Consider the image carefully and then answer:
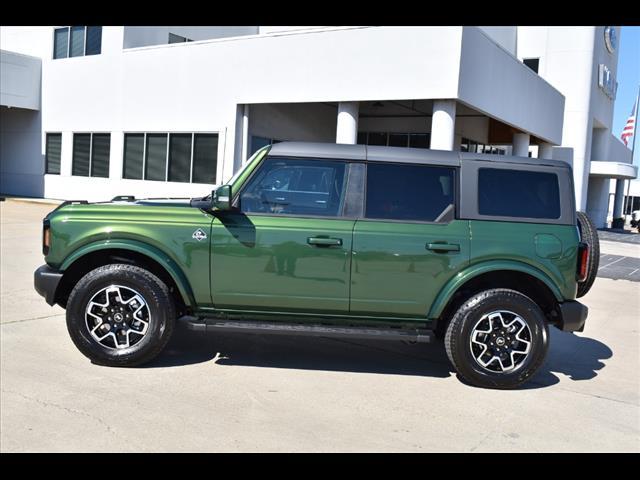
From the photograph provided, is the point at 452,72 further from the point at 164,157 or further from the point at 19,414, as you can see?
the point at 19,414

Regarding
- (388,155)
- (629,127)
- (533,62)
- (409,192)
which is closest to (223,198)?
(388,155)

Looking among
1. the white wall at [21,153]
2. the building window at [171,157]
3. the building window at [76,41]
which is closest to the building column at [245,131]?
the building window at [171,157]

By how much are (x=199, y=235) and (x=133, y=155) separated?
1647cm

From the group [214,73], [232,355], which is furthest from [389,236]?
[214,73]

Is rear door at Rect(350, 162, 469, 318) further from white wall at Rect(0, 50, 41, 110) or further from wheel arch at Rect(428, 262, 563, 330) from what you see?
white wall at Rect(0, 50, 41, 110)

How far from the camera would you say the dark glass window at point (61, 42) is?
22.5 m

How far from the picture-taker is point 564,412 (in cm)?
436

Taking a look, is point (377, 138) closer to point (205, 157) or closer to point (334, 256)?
point (205, 157)

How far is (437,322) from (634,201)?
7588 centimetres

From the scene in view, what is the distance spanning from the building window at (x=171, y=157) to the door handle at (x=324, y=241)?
1373 centimetres

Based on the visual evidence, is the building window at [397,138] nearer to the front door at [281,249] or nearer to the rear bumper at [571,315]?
the rear bumper at [571,315]
